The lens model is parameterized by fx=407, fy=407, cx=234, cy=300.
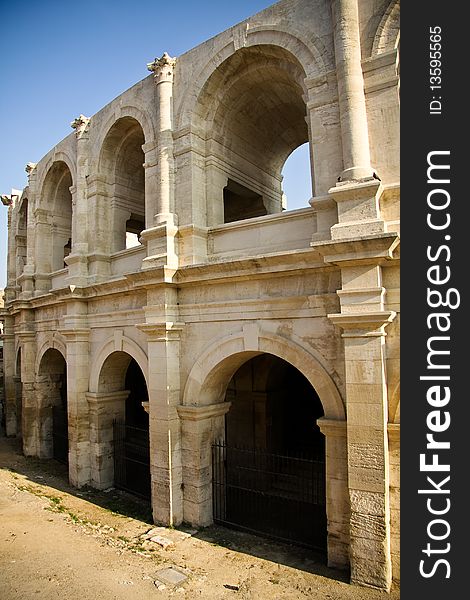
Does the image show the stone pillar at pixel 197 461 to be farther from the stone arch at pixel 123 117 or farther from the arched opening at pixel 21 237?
the arched opening at pixel 21 237

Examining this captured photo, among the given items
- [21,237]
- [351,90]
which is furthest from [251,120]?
[21,237]

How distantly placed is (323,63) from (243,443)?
9260 millimetres

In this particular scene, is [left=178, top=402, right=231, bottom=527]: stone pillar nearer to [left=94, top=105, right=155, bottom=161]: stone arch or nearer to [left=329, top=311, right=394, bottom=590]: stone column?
[left=329, top=311, right=394, bottom=590]: stone column

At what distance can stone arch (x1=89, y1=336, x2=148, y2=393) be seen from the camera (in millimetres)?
9146

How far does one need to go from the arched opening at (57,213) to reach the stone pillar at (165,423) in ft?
24.8

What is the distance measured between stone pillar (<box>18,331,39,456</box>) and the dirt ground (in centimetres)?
472

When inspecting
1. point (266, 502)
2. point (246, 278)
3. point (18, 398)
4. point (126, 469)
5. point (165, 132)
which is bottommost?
point (266, 502)

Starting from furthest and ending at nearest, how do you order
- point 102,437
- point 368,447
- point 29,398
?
1. point 29,398
2. point 102,437
3. point 368,447

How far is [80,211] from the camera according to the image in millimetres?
11258

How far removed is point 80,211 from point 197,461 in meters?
7.40

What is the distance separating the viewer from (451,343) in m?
4.28

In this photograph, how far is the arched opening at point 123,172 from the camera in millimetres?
10758

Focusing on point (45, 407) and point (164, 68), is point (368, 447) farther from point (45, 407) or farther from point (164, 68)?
point (45, 407)

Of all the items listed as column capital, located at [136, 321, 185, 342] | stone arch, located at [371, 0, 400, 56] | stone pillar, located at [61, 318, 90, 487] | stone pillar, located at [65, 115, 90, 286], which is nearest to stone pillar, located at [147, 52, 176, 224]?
column capital, located at [136, 321, 185, 342]
